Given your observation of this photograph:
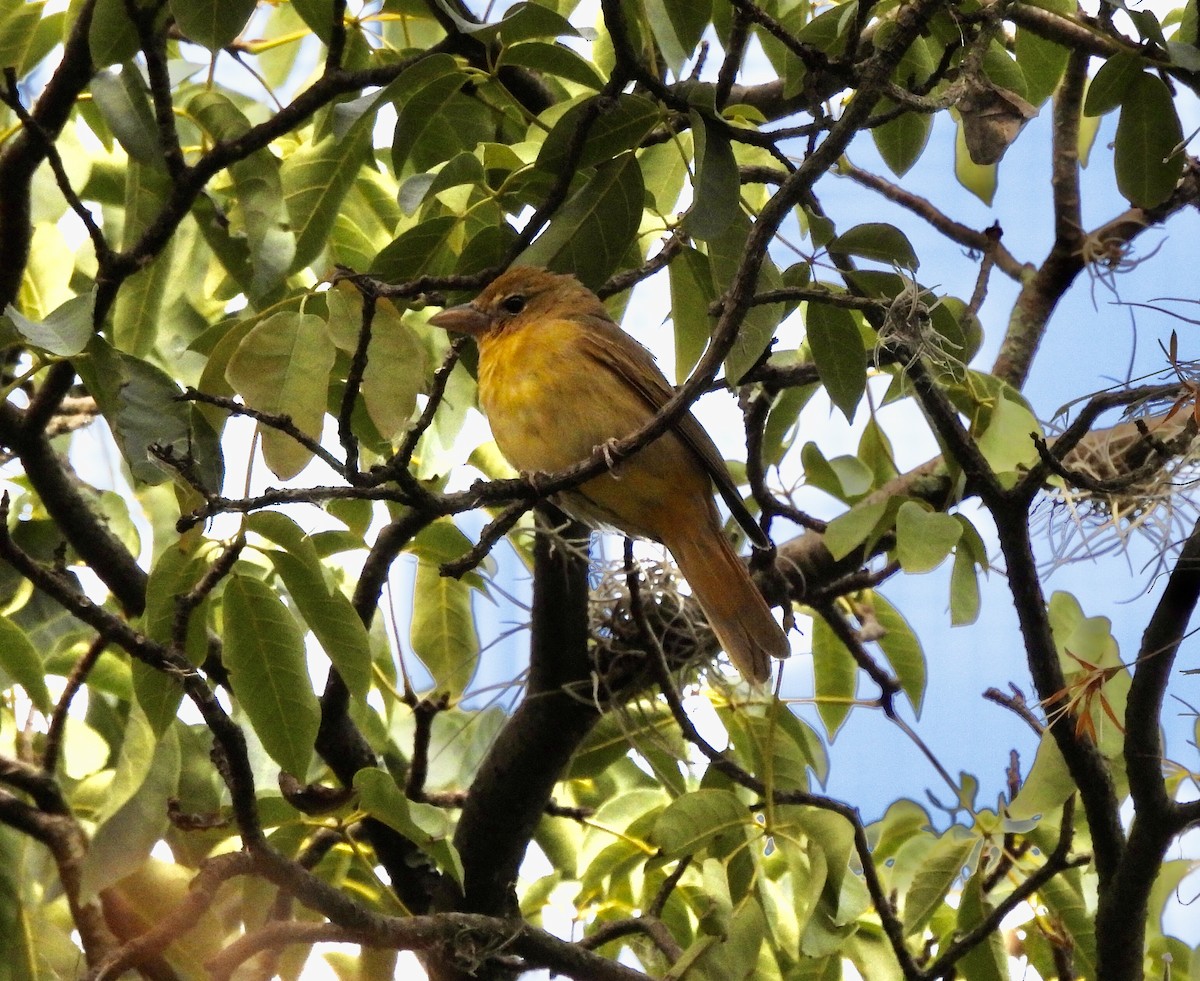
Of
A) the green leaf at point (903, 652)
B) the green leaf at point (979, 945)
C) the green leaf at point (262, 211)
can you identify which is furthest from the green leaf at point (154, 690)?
the green leaf at point (903, 652)

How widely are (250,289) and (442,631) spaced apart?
1.22 meters

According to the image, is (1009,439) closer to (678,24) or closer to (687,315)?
(687,315)

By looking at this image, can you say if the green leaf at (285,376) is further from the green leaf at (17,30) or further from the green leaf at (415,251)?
the green leaf at (17,30)

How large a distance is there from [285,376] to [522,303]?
1597 millimetres

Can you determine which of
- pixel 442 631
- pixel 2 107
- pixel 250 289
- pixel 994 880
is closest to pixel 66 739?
pixel 442 631

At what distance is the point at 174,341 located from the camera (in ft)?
12.8

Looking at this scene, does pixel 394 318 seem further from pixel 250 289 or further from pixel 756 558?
pixel 756 558

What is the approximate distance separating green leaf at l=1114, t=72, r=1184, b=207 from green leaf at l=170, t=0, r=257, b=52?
1.84 m

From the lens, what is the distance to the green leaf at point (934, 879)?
11.0ft

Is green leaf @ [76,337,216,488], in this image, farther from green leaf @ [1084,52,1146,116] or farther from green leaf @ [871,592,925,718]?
green leaf @ [871,592,925,718]

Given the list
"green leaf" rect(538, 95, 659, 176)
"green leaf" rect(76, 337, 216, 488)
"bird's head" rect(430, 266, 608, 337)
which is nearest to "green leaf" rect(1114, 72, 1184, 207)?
"green leaf" rect(538, 95, 659, 176)

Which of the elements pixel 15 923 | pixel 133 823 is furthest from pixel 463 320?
pixel 15 923

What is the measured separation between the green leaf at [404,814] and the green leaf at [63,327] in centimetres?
97

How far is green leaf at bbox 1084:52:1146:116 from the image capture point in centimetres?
294
